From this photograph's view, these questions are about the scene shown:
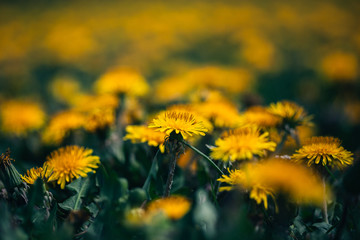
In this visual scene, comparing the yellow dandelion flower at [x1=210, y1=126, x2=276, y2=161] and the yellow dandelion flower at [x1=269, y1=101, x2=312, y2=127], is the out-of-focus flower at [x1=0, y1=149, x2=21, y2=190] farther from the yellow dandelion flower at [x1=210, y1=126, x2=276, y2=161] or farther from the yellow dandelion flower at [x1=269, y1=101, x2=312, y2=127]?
the yellow dandelion flower at [x1=269, y1=101, x2=312, y2=127]

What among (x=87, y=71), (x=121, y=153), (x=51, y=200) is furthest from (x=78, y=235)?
(x=87, y=71)

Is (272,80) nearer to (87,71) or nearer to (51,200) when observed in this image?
(87,71)

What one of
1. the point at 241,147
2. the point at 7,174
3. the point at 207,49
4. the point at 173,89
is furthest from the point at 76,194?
the point at 207,49

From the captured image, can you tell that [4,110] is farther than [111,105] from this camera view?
Yes

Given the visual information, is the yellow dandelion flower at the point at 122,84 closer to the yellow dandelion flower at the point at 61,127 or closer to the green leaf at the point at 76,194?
the yellow dandelion flower at the point at 61,127

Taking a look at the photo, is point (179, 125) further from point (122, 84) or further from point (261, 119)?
point (122, 84)

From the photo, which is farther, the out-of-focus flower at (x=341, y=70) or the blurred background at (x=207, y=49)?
the blurred background at (x=207, y=49)

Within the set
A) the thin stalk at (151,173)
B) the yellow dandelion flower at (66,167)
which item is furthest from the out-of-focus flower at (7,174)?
the thin stalk at (151,173)
